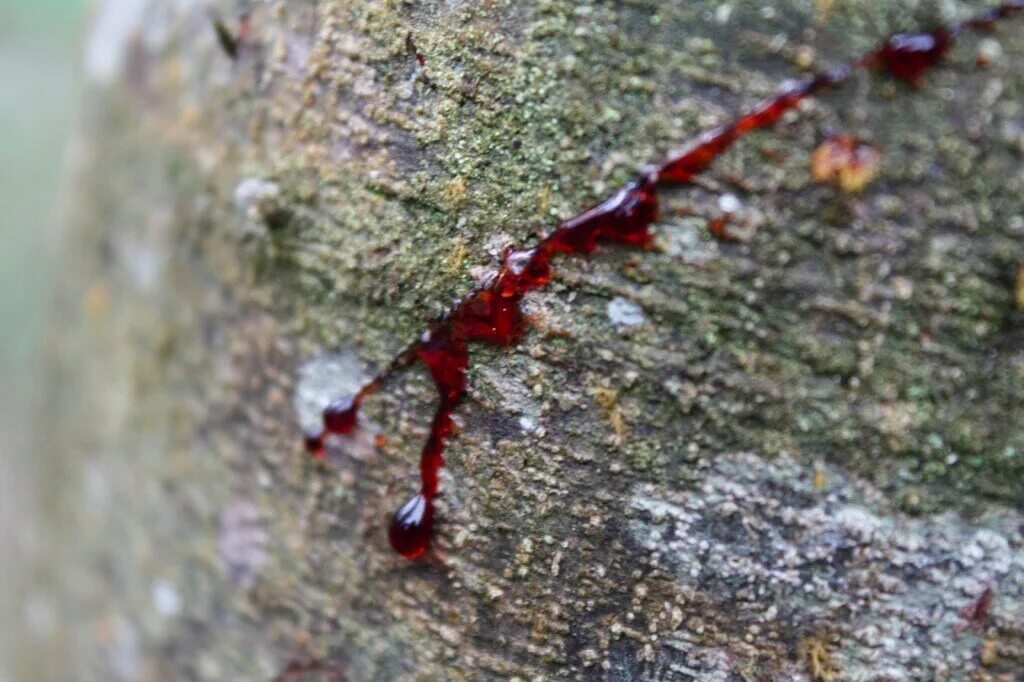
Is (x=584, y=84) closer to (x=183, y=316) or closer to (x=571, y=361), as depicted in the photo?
(x=571, y=361)

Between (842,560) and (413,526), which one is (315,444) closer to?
(413,526)

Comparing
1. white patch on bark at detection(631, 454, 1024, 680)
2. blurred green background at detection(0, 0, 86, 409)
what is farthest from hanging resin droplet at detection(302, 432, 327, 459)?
blurred green background at detection(0, 0, 86, 409)

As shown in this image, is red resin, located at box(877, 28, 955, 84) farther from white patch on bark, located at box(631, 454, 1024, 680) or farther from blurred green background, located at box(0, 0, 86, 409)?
blurred green background, located at box(0, 0, 86, 409)

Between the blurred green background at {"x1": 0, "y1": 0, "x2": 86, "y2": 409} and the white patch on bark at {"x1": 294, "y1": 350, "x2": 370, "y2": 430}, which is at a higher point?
the white patch on bark at {"x1": 294, "y1": 350, "x2": 370, "y2": 430}

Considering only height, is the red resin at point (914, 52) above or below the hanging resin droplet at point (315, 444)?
above

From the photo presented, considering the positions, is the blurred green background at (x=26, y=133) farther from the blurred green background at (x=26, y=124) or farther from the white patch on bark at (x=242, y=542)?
the white patch on bark at (x=242, y=542)

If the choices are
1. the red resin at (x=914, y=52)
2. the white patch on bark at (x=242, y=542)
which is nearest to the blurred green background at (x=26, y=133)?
the white patch on bark at (x=242, y=542)

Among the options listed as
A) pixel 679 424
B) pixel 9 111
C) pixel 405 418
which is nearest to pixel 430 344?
pixel 405 418
